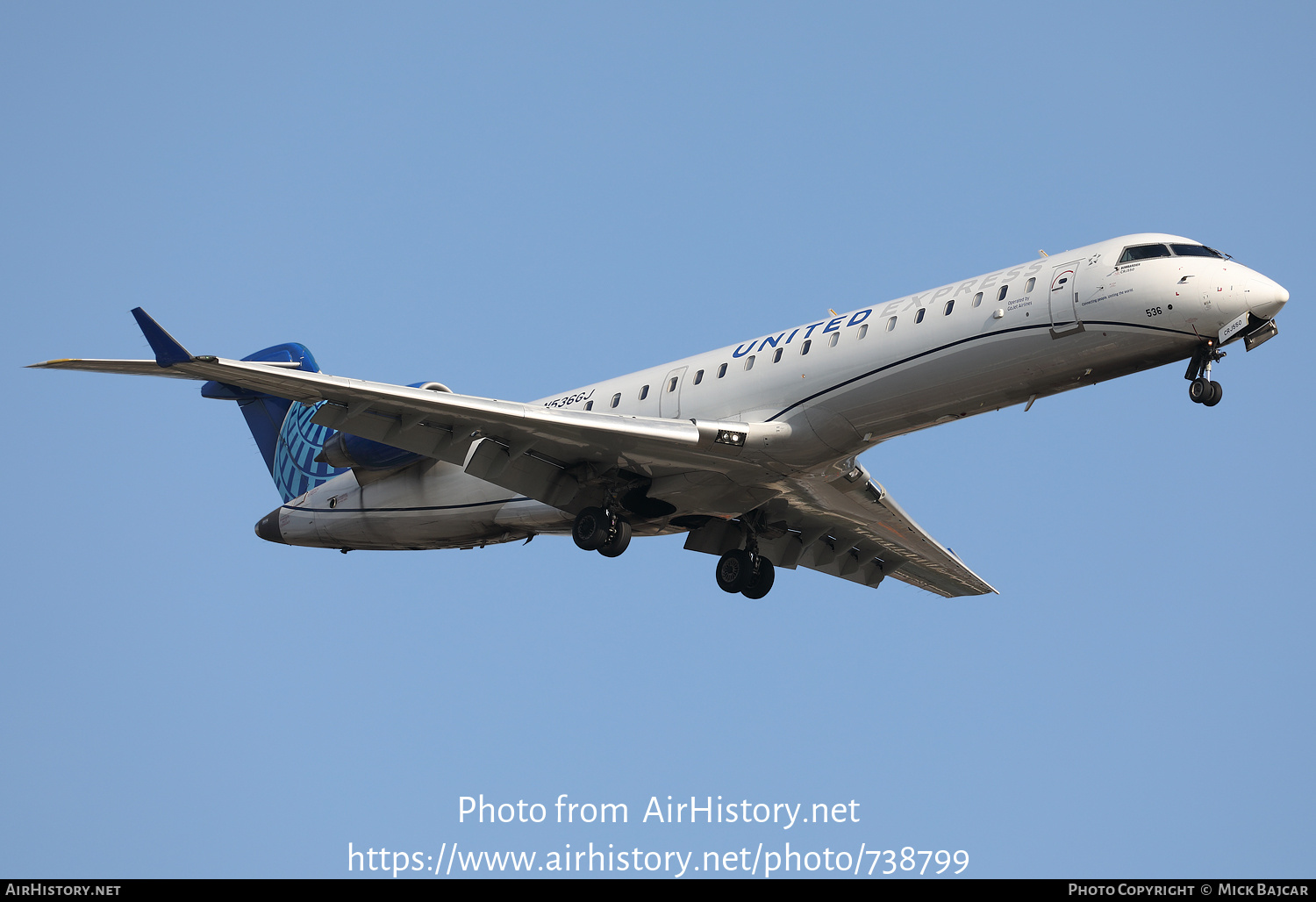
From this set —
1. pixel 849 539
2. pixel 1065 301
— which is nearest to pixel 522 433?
pixel 849 539

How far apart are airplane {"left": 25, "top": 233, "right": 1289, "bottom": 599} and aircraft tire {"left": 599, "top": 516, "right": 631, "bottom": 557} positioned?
0.12 feet

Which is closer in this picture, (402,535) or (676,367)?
(676,367)

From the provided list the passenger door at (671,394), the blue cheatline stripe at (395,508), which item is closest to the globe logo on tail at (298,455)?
the blue cheatline stripe at (395,508)

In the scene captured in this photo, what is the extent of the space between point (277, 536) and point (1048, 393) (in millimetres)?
15927

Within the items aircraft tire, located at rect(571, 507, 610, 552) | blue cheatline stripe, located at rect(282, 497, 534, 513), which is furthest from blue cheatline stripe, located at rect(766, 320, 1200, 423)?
blue cheatline stripe, located at rect(282, 497, 534, 513)

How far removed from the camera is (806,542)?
2808 centimetres

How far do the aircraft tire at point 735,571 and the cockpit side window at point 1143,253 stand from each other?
945 centimetres

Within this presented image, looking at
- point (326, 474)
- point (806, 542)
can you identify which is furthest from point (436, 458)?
point (806, 542)

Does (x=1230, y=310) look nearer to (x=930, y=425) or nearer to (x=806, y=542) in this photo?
(x=930, y=425)

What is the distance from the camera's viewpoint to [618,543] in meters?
24.5

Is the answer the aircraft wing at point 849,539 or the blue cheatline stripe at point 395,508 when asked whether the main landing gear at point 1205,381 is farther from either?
the blue cheatline stripe at point 395,508

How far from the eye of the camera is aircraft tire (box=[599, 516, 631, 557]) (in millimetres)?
24438

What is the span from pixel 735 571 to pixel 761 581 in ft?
1.76

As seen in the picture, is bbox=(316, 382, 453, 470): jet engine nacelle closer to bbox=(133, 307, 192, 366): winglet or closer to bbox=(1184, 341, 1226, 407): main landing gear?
bbox=(133, 307, 192, 366): winglet
